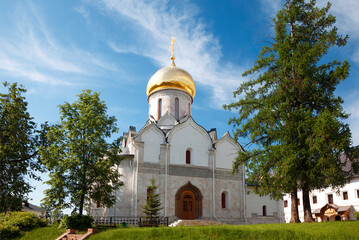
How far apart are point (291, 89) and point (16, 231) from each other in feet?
46.4

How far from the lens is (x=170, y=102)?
24516 millimetres

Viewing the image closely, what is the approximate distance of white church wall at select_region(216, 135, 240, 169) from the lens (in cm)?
2228

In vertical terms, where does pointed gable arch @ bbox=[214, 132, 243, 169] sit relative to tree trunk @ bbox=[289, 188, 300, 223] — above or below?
above

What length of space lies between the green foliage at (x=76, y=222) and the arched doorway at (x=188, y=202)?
6713mm

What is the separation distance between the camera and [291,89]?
46.9 ft

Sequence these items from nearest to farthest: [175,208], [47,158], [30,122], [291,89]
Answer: [291,89] → [47,158] → [30,122] → [175,208]

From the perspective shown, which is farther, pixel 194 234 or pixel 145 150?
pixel 145 150

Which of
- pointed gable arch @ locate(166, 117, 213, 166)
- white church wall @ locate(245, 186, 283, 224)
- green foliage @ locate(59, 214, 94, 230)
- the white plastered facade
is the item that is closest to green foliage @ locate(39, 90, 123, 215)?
green foliage @ locate(59, 214, 94, 230)

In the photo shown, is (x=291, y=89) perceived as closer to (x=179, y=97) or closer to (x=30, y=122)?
(x=179, y=97)

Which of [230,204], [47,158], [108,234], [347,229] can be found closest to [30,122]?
[47,158]

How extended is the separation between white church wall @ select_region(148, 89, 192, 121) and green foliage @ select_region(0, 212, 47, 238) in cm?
1131

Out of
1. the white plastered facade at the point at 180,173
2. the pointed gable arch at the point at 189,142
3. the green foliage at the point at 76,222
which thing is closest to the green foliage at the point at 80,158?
the green foliage at the point at 76,222

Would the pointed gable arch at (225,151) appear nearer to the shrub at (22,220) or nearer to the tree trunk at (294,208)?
the tree trunk at (294,208)

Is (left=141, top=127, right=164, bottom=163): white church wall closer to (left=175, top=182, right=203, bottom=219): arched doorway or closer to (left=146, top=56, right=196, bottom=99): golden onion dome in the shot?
(left=175, top=182, right=203, bottom=219): arched doorway
